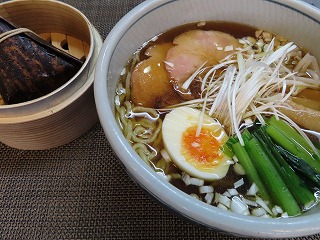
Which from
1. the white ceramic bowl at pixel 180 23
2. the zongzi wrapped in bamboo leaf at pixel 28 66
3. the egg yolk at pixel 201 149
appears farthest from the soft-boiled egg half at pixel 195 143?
the zongzi wrapped in bamboo leaf at pixel 28 66

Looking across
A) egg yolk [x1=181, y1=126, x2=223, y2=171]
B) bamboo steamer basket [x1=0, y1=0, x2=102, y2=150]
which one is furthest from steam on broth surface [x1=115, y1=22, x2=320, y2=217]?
bamboo steamer basket [x1=0, y1=0, x2=102, y2=150]

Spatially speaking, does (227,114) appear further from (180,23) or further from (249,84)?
(180,23)

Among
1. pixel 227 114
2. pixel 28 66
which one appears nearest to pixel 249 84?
pixel 227 114

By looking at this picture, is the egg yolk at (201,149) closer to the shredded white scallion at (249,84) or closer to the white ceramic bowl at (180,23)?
the shredded white scallion at (249,84)

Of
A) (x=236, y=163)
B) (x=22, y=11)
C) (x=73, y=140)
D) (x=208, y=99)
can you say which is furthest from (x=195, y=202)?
(x=22, y=11)

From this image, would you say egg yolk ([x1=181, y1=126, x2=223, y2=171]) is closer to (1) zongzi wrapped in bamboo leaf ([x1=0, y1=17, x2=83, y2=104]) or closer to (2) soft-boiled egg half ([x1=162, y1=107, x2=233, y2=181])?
(2) soft-boiled egg half ([x1=162, y1=107, x2=233, y2=181])

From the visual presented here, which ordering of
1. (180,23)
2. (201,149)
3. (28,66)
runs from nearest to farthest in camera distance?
(201,149) < (28,66) < (180,23)

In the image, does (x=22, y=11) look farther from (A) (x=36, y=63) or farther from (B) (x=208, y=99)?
(B) (x=208, y=99)
